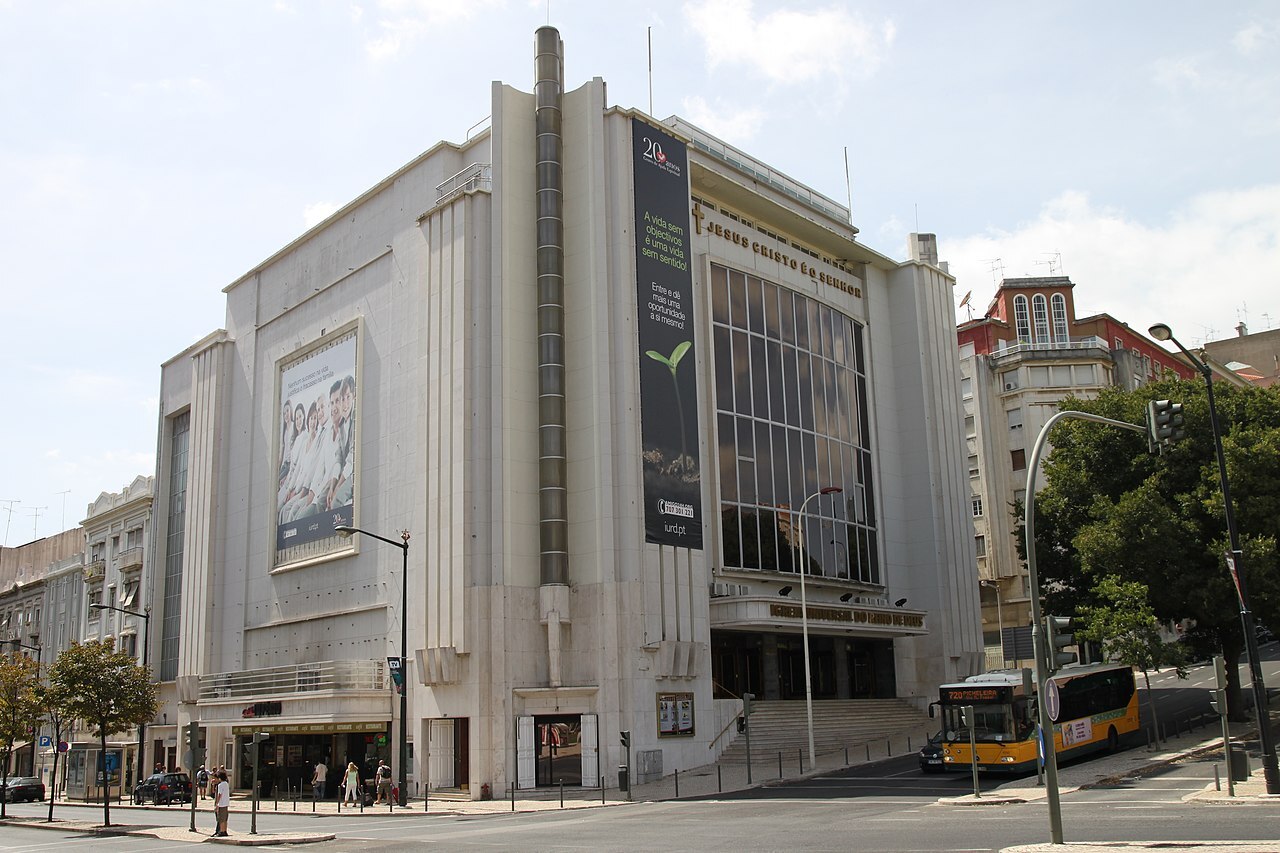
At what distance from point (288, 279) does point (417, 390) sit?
16.8m

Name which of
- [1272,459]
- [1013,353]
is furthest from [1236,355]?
[1272,459]

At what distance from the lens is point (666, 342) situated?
47.9 metres

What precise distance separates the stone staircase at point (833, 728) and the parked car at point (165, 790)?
950 inches

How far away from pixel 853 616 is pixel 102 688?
1237 inches

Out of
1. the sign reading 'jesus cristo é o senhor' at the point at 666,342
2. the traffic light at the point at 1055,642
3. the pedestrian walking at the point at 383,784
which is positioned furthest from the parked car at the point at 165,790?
the traffic light at the point at 1055,642

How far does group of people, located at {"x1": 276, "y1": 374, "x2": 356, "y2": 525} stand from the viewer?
54.0 metres

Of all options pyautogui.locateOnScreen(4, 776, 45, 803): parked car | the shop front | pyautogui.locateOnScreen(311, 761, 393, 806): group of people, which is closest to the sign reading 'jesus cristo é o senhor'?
pyautogui.locateOnScreen(311, 761, 393, 806): group of people

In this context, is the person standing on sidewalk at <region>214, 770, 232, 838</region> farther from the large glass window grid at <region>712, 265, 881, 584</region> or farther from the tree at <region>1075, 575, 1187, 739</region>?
the tree at <region>1075, 575, 1187, 739</region>

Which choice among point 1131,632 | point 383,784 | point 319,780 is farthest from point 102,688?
point 1131,632

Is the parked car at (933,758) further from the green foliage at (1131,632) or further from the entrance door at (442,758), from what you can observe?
the entrance door at (442,758)

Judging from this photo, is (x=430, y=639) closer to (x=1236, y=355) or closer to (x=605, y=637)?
(x=605, y=637)

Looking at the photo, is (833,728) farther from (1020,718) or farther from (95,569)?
(95,569)

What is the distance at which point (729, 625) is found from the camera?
47.4 metres

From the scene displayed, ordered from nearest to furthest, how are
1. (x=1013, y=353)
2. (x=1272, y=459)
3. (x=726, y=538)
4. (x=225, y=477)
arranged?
(x=1272, y=459)
(x=726, y=538)
(x=225, y=477)
(x=1013, y=353)
